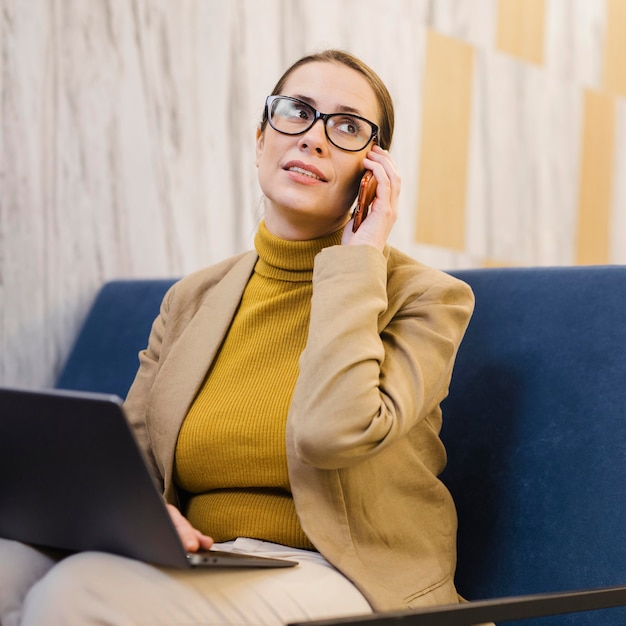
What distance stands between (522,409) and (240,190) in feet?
4.00

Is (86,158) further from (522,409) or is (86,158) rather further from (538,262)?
(538,262)

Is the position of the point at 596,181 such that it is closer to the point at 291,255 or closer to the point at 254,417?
the point at 291,255

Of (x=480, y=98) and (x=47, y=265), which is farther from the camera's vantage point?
(x=480, y=98)

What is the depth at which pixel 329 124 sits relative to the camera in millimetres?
1497

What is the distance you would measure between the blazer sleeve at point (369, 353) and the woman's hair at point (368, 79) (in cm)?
26

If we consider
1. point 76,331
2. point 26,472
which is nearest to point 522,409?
point 26,472

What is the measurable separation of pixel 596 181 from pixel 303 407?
2883 millimetres

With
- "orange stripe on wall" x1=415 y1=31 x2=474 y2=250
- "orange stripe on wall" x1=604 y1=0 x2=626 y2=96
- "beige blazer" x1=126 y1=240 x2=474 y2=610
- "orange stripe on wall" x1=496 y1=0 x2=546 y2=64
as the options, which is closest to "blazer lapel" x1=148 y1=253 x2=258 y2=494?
"beige blazer" x1=126 y1=240 x2=474 y2=610

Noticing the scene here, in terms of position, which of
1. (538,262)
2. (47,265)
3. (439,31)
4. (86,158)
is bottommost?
(538,262)

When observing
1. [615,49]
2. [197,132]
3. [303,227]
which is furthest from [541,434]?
[615,49]

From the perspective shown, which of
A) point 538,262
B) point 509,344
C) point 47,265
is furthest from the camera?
point 538,262

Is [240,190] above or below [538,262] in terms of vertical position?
above

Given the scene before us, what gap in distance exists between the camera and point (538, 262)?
139 inches

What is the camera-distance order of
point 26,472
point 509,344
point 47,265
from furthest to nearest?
point 47,265, point 509,344, point 26,472
